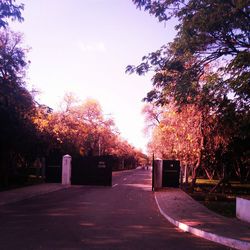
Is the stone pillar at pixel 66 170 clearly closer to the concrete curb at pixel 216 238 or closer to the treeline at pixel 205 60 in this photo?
the treeline at pixel 205 60

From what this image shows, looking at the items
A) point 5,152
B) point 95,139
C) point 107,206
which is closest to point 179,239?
point 107,206

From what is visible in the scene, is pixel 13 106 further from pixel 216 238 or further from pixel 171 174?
pixel 216 238

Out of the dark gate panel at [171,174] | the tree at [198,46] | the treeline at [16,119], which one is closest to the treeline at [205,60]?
the tree at [198,46]

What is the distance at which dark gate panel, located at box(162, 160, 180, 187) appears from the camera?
33875 mm

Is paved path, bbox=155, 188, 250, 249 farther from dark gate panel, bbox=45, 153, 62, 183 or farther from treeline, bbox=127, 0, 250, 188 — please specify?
dark gate panel, bbox=45, 153, 62, 183

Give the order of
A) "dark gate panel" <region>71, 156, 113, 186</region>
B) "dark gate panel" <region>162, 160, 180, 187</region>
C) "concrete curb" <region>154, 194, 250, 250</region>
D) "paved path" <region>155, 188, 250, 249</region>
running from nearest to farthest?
"concrete curb" <region>154, 194, 250, 250</region>
"paved path" <region>155, 188, 250, 249</region>
"dark gate panel" <region>162, 160, 180, 187</region>
"dark gate panel" <region>71, 156, 113, 186</region>

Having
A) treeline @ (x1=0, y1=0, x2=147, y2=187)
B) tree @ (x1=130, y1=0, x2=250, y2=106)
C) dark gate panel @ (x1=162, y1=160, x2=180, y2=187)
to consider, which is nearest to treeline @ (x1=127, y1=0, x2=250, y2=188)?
tree @ (x1=130, y1=0, x2=250, y2=106)

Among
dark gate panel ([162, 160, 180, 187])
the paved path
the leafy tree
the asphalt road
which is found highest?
the leafy tree

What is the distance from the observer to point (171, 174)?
111 feet

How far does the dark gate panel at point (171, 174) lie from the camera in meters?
33.9

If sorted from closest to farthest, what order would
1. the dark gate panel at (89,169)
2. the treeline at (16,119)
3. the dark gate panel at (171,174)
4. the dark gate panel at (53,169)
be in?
the treeline at (16,119) → the dark gate panel at (171,174) → the dark gate panel at (89,169) → the dark gate panel at (53,169)

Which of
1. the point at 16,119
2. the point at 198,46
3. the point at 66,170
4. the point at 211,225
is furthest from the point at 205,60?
the point at 66,170

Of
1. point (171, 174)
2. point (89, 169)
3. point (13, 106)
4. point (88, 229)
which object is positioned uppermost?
point (13, 106)

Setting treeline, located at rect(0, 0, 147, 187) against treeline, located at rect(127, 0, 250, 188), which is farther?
treeline, located at rect(0, 0, 147, 187)
